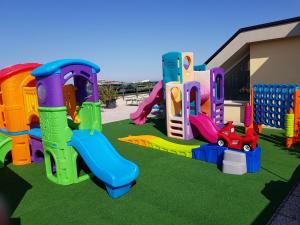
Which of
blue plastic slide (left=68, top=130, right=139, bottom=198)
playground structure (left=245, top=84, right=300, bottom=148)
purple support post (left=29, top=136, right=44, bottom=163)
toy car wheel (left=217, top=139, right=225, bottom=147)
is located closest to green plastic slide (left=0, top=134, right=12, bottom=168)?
purple support post (left=29, top=136, right=44, bottom=163)

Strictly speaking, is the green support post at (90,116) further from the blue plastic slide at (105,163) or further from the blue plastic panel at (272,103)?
the blue plastic panel at (272,103)

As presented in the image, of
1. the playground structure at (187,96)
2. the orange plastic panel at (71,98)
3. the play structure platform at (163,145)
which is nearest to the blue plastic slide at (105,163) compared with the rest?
the orange plastic panel at (71,98)

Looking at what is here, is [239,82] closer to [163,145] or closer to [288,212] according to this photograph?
[163,145]

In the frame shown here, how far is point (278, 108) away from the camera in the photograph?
10469 mm

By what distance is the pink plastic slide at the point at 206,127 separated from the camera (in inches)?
382

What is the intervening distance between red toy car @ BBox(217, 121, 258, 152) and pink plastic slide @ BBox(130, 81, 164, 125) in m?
5.44

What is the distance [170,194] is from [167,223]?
1.14 meters

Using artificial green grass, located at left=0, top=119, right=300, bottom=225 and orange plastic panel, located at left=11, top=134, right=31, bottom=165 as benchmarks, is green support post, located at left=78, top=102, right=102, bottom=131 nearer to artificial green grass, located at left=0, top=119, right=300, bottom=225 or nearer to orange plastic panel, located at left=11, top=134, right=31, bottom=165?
artificial green grass, located at left=0, top=119, right=300, bottom=225

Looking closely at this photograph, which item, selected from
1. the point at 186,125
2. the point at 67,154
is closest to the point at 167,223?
the point at 67,154

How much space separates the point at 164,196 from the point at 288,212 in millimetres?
2450

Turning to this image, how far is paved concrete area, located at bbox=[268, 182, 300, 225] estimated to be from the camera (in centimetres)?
438

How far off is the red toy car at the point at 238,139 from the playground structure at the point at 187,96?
1.54 metres

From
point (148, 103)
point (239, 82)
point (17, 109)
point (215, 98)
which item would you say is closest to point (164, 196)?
point (17, 109)

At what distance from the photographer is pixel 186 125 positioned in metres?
10.5
